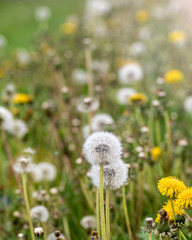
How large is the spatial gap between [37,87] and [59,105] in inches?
13.9

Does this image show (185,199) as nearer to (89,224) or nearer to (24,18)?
(89,224)

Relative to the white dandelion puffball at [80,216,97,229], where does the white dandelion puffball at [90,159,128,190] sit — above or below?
below

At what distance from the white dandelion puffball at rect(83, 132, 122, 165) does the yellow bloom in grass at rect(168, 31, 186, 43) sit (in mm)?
2920

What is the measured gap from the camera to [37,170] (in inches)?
87.2

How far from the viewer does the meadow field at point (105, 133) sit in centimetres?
113

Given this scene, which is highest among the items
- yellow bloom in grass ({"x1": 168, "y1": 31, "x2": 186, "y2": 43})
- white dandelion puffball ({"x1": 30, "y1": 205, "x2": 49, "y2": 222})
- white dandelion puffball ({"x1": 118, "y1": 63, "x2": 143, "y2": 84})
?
yellow bloom in grass ({"x1": 168, "y1": 31, "x2": 186, "y2": 43})

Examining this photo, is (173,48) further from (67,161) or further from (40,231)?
(40,231)

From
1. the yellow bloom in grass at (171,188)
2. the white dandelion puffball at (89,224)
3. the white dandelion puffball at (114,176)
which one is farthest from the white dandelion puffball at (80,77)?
the yellow bloom in grass at (171,188)

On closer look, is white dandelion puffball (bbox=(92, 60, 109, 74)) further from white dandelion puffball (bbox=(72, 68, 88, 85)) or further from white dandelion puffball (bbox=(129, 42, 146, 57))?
white dandelion puffball (bbox=(129, 42, 146, 57))

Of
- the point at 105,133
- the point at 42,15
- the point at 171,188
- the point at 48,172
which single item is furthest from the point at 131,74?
the point at 42,15

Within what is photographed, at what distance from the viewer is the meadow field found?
3.72 ft

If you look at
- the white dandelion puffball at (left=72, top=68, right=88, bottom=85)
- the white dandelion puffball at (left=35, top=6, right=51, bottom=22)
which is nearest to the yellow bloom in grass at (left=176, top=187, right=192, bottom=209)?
the white dandelion puffball at (left=72, top=68, right=88, bottom=85)

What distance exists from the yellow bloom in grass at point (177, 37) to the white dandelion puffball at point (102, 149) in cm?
292

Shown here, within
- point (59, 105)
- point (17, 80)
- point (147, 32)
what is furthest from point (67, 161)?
point (147, 32)
